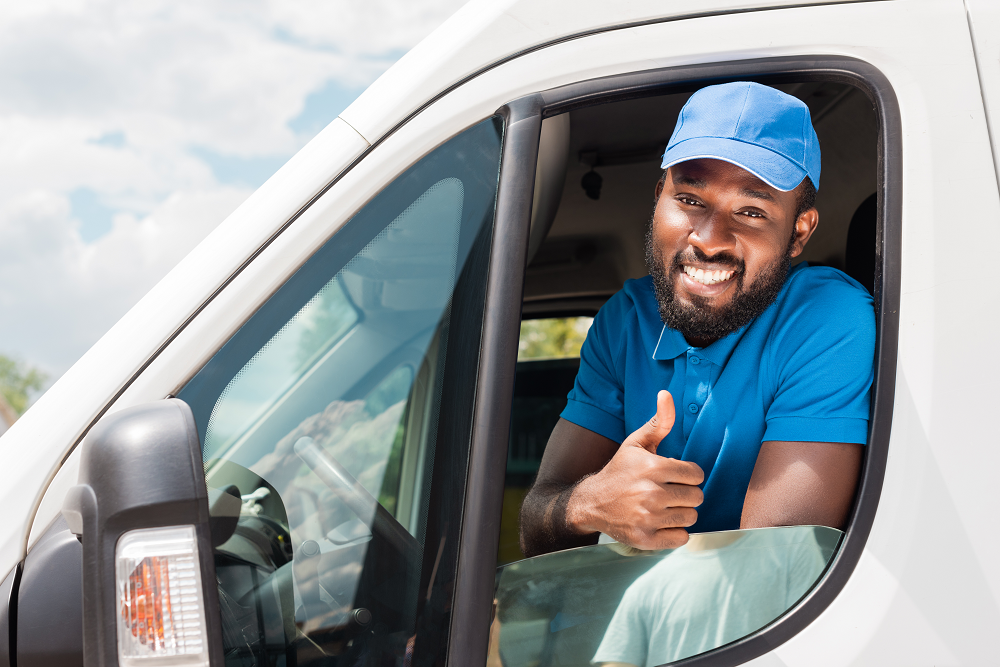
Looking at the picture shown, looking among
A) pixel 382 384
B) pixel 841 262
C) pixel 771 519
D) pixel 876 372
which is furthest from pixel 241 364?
pixel 841 262

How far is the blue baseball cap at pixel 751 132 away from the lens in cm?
129

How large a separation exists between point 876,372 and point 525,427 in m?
2.39

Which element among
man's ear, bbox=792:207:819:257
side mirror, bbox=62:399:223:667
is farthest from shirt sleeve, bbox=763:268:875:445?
side mirror, bbox=62:399:223:667

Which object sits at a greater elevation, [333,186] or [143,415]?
[333,186]

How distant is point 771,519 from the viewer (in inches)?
46.2

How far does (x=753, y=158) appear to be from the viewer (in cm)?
130

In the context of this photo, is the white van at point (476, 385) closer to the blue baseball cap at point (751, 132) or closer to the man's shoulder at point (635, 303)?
the blue baseball cap at point (751, 132)

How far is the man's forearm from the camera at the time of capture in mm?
1314

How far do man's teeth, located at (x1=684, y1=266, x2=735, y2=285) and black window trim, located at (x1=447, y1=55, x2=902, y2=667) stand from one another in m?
0.28

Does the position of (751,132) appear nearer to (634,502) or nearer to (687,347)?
(687,347)

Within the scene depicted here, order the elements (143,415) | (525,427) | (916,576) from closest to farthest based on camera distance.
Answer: (143,415)
(916,576)
(525,427)

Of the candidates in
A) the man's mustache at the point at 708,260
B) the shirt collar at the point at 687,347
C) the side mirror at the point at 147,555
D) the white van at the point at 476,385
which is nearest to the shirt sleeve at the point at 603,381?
the shirt collar at the point at 687,347

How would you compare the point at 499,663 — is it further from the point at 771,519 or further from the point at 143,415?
the point at 143,415

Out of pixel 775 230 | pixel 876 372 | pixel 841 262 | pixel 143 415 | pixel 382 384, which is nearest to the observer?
pixel 143 415
